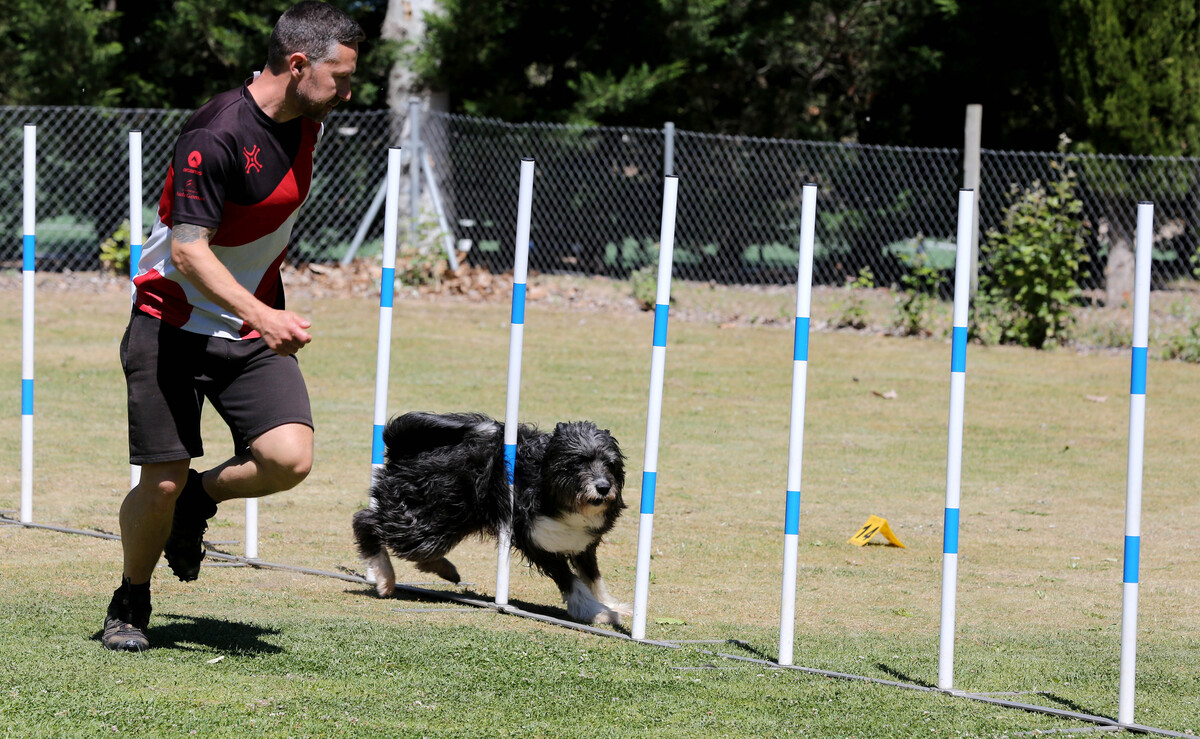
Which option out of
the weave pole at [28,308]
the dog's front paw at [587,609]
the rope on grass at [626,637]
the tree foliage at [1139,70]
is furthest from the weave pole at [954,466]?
the tree foliage at [1139,70]

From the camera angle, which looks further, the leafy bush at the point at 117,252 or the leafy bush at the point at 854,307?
the leafy bush at the point at 117,252

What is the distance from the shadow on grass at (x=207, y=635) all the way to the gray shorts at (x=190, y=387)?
63 cm

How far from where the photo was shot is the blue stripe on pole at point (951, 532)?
390 centimetres

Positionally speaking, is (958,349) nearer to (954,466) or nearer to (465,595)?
(954,466)

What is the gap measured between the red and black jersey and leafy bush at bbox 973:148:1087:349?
31.9 feet

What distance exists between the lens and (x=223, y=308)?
11.9 feet

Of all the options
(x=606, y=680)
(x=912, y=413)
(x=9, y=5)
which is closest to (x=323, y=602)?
(x=606, y=680)

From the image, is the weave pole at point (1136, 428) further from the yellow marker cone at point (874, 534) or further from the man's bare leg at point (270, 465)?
the yellow marker cone at point (874, 534)

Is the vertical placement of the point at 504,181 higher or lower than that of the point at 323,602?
higher

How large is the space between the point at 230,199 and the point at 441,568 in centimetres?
220

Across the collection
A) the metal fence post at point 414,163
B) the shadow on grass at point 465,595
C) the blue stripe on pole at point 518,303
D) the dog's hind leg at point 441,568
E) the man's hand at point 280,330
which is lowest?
the shadow on grass at point 465,595

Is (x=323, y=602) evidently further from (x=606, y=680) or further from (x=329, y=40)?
(x=329, y=40)

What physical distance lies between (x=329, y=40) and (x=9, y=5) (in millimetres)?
15319

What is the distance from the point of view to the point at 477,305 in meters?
14.4
